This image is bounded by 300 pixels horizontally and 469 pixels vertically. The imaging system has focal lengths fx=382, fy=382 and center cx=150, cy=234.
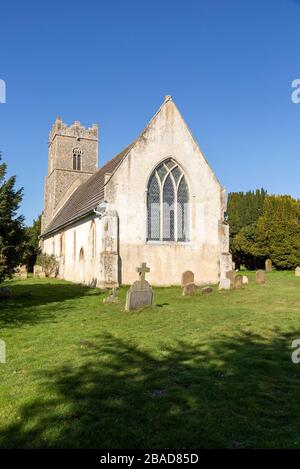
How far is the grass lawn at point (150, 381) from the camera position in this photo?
418 cm

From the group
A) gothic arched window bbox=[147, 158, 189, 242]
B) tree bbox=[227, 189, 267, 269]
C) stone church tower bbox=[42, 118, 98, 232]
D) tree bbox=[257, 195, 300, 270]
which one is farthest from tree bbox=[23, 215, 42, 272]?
tree bbox=[257, 195, 300, 270]

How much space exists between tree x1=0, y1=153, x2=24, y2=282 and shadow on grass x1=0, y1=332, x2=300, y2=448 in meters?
7.30

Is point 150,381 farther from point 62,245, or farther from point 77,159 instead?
point 77,159

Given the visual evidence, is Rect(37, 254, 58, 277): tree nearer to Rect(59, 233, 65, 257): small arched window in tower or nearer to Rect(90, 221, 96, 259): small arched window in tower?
Rect(59, 233, 65, 257): small arched window in tower

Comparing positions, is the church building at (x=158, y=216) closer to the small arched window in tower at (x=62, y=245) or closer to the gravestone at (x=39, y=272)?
the small arched window in tower at (x=62, y=245)

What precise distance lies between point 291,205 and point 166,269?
24034 mm

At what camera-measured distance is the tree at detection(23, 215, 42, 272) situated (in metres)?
14.8

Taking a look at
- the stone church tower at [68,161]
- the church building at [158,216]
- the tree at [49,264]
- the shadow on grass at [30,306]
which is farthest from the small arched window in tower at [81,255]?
the stone church tower at [68,161]

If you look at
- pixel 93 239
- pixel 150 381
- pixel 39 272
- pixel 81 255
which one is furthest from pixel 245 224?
pixel 150 381

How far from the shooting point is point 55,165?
135 ft

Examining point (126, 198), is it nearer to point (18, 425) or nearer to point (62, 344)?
point (62, 344)

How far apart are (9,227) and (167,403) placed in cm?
1047

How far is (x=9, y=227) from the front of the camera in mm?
13695
